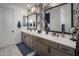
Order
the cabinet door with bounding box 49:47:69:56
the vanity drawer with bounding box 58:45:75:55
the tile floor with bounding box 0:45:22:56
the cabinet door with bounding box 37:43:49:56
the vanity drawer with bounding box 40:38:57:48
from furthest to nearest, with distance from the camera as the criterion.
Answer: the cabinet door with bounding box 37:43:49:56 < the tile floor with bounding box 0:45:22:56 < the vanity drawer with bounding box 40:38:57:48 < the cabinet door with bounding box 49:47:69:56 < the vanity drawer with bounding box 58:45:75:55

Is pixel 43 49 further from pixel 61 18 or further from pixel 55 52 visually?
pixel 61 18

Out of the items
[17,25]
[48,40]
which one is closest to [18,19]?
[17,25]

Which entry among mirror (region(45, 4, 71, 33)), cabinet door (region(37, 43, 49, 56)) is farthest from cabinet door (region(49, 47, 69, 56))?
mirror (region(45, 4, 71, 33))

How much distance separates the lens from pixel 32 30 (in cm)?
332

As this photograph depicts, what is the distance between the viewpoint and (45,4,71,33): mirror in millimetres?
1827

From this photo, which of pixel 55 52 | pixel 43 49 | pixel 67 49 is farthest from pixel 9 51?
pixel 67 49

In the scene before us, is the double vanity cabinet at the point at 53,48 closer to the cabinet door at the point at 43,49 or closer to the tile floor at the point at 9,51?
the cabinet door at the point at 43,49

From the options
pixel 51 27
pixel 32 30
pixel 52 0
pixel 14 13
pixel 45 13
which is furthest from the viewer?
pixel 32 30

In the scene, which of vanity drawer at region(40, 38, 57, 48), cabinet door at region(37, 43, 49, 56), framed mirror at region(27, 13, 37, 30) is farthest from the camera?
framed mirror at region(27, 13, 37, 30)

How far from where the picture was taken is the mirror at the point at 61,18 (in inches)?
71.9

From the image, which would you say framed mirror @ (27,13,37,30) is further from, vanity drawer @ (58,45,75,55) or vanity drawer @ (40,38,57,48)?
vanity drawer @ (58,45,75,55)

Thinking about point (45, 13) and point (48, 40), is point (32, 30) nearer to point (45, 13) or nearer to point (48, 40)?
point (45, 13)

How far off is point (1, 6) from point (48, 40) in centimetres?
131

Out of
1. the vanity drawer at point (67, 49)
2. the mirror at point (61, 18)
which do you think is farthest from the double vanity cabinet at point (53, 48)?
the mirror at point (61, 18)
